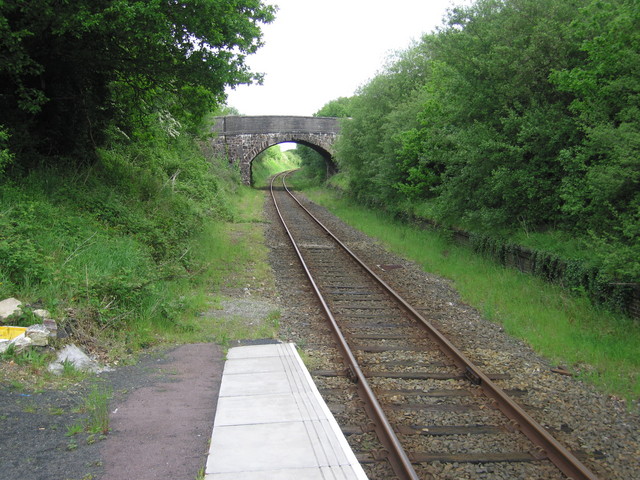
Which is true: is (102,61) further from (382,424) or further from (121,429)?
(382,424)

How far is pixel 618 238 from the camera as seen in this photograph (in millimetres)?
8516

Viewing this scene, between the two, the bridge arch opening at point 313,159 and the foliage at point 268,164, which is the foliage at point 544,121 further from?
the foliage at point 268,164

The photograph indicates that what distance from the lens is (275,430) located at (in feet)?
15.2

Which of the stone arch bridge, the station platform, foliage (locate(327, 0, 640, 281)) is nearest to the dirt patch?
the station platform

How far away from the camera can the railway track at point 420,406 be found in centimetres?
438

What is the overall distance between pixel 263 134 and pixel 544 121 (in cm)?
3189

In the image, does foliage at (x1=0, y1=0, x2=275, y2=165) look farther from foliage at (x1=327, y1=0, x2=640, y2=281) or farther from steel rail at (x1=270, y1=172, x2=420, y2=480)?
steel rail at (x1=270, y1=172, x2=420, y2=480)

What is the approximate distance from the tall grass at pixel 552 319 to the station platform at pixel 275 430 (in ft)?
11.6

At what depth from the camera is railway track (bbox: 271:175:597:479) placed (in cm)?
438

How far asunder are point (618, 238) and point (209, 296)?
24.0 feet

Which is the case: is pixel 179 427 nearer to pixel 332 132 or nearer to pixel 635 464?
pixel 635 464

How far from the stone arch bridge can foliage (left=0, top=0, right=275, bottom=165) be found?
26.4 meters

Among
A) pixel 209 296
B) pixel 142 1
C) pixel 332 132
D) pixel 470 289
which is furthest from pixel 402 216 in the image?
pixel 332 132

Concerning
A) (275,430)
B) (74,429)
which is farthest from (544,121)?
(74,429)
